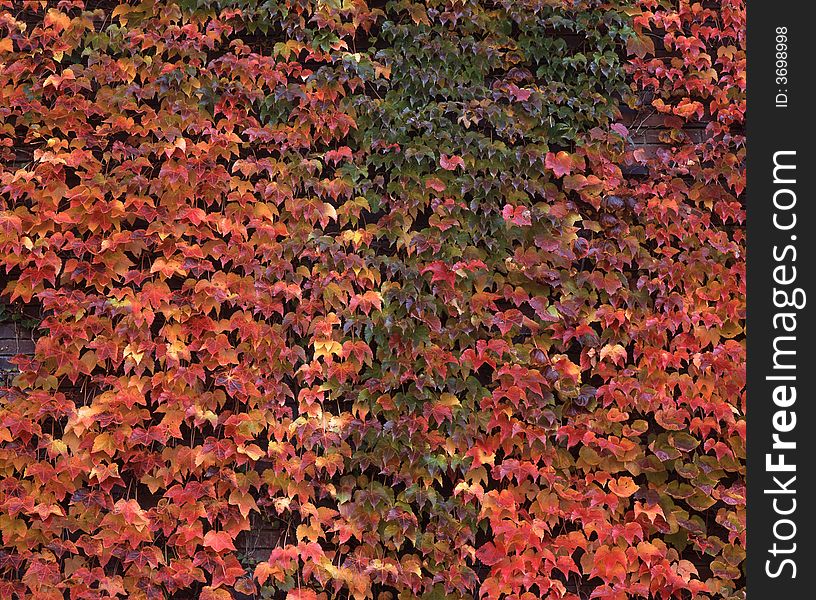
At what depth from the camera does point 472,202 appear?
2727 mm

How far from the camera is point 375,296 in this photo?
2.68 metres

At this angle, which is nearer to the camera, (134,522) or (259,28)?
(134,522)

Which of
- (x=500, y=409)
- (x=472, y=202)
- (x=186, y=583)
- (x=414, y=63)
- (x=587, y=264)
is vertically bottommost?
(x=186, y=583)

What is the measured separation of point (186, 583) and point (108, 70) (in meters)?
2.00

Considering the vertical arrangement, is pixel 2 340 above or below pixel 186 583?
above

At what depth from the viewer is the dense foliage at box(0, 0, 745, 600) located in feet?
8.55

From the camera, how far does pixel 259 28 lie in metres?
2.85

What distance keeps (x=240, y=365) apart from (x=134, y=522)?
684mm

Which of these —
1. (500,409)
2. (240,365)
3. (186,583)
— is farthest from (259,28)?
(186,583)

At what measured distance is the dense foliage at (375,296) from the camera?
2.61 meters

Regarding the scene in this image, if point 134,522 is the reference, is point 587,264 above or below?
above

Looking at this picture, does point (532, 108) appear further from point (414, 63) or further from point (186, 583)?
point (186, 583)
